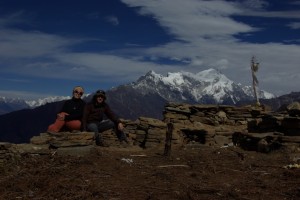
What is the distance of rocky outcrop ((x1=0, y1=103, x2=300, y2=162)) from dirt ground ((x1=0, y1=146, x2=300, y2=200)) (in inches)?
32.2

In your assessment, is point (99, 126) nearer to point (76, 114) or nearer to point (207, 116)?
point (76, 114)

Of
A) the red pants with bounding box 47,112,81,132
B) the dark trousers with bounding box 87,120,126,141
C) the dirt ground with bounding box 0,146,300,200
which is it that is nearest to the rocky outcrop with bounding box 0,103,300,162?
the dirt ground with bounding box 0,146,300,200

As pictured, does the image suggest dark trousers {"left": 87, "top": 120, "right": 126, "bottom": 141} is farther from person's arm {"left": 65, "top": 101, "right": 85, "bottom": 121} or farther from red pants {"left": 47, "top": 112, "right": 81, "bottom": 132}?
person's arm {"left": 65, "top": 101, "right": 85, "bottom": 121}

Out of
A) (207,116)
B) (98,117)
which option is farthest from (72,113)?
(207,116)

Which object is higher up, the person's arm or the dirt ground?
the person's arm

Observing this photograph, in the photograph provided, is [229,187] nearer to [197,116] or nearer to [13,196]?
[13,196]

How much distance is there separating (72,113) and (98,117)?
122 cm

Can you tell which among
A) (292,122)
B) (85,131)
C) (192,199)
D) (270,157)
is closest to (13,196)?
(192,199)

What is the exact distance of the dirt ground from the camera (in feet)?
36.3

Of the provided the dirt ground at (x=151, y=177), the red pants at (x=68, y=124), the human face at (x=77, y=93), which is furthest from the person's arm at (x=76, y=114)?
the dirt ground at (x=151, y=177)

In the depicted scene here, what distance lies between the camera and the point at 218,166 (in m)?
15.2

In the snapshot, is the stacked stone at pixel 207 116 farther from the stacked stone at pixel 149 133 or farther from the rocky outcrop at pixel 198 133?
the stacked stone at pixel 149 133

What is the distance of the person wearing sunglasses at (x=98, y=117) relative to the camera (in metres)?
19.5

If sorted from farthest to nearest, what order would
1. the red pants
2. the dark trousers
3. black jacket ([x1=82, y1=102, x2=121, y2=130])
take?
the dark trousers, black jacket ([x1=82, y1=102, x2=121, y2=130]), the red pants
